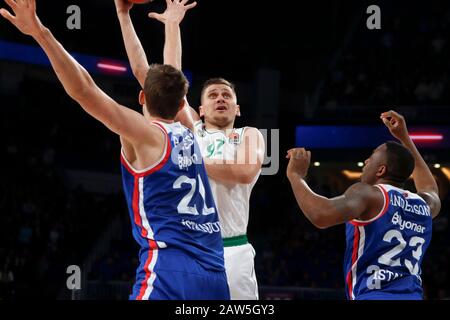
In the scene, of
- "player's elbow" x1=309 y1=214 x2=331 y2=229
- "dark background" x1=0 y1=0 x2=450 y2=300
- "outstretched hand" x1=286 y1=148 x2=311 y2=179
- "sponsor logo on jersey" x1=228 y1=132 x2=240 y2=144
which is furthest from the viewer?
"dark background" x1=0 y1=0 x2=450 y2=300

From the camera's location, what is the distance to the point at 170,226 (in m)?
3.41

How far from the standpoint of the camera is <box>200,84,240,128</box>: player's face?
192 inches

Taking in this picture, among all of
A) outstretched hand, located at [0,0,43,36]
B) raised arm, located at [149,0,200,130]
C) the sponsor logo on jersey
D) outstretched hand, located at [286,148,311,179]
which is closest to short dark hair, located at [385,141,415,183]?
outstretched hand, located at [286,148,311,179]

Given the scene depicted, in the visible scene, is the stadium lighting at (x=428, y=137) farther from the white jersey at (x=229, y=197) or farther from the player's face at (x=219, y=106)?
the white jersey at (x=229, y=197)

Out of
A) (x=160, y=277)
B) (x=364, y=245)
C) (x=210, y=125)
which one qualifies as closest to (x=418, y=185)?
(x=364, y=245)

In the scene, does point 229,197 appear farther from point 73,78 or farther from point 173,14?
point 73,78

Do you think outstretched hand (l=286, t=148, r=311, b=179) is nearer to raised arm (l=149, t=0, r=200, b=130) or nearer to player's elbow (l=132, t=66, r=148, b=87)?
raised arm (l=149, t=0, r=200, b=130)

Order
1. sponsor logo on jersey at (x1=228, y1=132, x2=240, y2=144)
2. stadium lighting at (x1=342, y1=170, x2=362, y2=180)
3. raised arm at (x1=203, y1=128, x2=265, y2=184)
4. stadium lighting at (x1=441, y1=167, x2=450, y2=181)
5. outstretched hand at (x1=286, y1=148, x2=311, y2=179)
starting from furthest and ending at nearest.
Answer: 1. stadium lighting at (x1=342, y1=170, x2=362, y2=180)
2. stadium lighting at (x1=441, y1=167, x2=450, y2=181)
3. sponsor logo on jersey at (x1=228, y1=132, x2=240, y2=144)
4. raised arm at (x1=203, y1=128, x2=265, y2=184)
5. outstretched hand at (x1=286, y1=148, x2=311, y2=179)

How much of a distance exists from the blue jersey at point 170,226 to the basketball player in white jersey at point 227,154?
0.92m

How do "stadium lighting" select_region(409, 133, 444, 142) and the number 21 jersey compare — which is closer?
the number 21 jersey

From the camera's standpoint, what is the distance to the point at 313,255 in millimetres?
14078

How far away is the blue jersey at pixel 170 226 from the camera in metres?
3.36

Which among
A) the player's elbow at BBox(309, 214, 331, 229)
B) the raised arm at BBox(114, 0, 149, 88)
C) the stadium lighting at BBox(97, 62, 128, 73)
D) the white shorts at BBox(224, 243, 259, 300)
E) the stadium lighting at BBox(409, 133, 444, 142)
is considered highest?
the stadium lighting at BBox(97, 62, 128, 73)

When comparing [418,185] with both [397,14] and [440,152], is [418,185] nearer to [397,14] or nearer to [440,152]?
[440,152]
